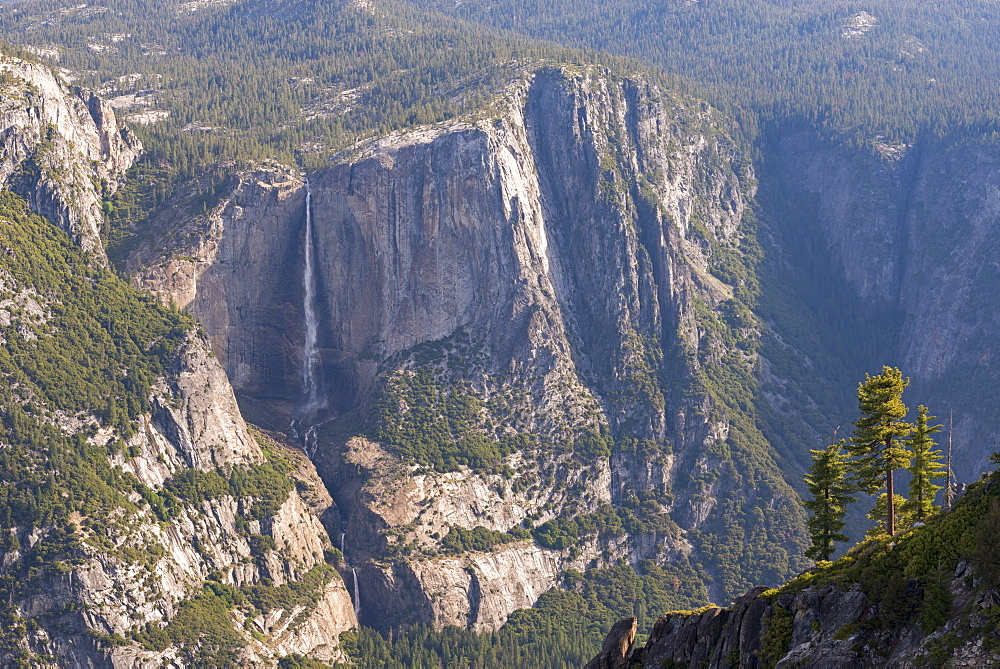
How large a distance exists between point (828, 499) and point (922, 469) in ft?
30.8

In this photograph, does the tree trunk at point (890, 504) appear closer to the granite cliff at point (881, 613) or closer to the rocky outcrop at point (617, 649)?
the granite cliff at point (881, 613)

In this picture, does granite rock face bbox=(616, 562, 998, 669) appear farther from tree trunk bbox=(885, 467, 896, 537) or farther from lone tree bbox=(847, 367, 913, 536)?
lone tree bbox=(847, 367, 913, 536)

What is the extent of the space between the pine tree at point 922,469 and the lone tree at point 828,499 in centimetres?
615

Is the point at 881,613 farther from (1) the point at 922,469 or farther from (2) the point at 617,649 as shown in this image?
(1) the point at 922,469

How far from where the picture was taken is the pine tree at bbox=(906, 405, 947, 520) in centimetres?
12650


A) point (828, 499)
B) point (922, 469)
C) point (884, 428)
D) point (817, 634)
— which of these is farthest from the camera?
point (922, 469)

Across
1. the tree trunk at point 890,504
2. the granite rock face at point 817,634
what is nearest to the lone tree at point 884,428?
the tree trunk at point 890,504

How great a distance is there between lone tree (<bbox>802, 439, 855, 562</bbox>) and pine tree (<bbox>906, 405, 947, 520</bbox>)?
6154mm

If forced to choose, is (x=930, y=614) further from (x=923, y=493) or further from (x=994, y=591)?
(x=923, y=493)

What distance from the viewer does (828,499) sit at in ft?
415

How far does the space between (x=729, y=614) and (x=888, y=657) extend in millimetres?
17539

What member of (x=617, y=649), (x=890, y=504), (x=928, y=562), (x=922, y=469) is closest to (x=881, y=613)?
(x=928, y=562)

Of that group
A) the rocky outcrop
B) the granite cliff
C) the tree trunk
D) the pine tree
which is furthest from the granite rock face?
the pine tree


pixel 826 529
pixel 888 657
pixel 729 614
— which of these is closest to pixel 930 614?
pixel 888 657
